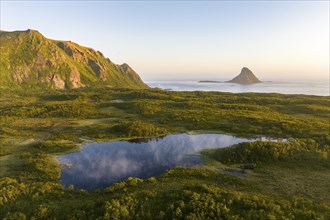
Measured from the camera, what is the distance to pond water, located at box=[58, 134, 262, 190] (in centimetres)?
4153

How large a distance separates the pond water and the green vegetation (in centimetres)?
308

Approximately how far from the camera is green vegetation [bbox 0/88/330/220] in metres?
27.5

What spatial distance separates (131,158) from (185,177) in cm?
1548

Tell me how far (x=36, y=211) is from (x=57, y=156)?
2385cm

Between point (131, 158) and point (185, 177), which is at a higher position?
point (131, 158)

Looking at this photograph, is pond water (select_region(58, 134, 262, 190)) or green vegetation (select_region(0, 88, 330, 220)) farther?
pond water (select_region(58, 134, 262, 190))

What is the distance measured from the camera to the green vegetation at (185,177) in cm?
2750

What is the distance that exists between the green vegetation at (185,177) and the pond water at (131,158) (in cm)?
308

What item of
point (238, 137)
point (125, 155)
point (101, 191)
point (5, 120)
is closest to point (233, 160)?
point (238, 137)

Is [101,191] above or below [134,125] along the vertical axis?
below

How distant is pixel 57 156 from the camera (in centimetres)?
5062

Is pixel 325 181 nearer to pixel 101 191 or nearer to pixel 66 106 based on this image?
pixel 101 191

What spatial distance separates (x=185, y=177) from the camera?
3894cm

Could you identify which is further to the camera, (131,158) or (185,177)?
(131,158)
